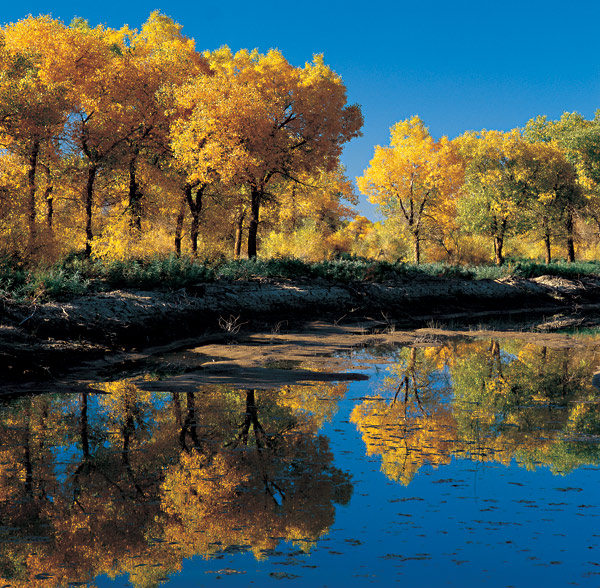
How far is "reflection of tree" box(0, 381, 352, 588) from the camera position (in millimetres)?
4109

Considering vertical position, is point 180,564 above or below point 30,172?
below

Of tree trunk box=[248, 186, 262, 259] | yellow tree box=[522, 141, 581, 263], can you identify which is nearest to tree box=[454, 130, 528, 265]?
yellow tree box=[522, 141, 581, 263]

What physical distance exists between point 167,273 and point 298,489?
13478 mm

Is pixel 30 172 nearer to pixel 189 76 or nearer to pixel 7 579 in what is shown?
pixel 189 76

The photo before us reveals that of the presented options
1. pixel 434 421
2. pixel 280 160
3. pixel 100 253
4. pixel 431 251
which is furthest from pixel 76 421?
pixel 431 251

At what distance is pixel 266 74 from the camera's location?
2527 cm

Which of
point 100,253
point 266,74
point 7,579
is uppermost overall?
point 266,74

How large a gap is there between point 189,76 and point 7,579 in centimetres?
2492

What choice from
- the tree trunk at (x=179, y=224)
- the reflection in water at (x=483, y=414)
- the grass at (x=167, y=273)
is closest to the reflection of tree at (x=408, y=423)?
the reflection in water at (x=483, y=414)

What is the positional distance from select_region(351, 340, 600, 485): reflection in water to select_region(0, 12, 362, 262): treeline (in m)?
11.6

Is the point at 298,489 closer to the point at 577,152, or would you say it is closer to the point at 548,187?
the point at 548,187

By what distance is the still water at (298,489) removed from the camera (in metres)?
3.90

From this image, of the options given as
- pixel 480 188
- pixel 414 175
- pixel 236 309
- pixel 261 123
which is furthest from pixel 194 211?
pixel 480 188

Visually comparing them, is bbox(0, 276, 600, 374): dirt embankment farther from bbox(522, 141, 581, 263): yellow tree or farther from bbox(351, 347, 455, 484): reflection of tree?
bbox(522, 141, 581, 263): yellow tree
